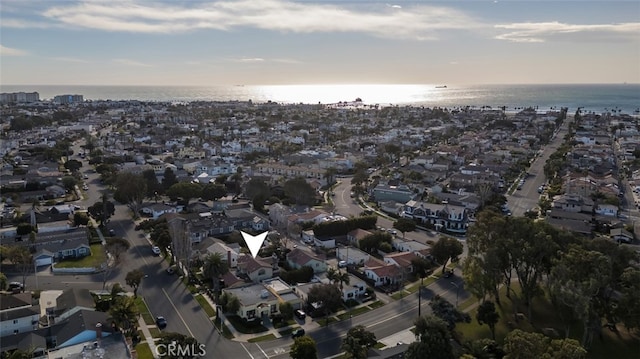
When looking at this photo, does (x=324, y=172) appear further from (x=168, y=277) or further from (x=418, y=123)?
(x=418, y=123)

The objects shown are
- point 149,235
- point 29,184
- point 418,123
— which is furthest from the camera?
point 418,123

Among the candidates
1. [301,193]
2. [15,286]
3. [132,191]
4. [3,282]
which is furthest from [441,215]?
[3,282]

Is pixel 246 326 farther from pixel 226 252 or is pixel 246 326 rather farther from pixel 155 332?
pixel 226 252

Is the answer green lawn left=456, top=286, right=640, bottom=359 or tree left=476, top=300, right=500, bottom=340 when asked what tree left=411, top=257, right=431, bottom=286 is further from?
tree left=476, top=300, right=500, bottom=340

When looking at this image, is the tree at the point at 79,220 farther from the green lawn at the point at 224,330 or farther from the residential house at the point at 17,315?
the green lawn at the point at 224,330

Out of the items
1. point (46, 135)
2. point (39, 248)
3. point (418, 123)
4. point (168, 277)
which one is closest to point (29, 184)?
point (39, 248)

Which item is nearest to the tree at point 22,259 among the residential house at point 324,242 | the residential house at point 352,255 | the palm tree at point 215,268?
the palm tree at point 215,268
